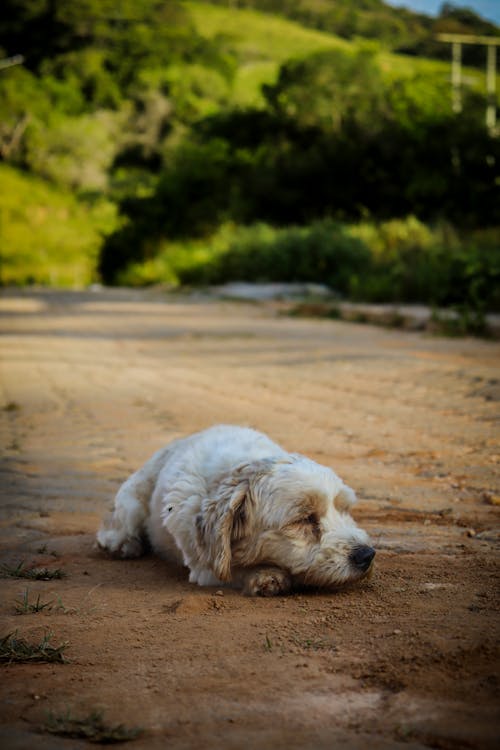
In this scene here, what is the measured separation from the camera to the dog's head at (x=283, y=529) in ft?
11.4

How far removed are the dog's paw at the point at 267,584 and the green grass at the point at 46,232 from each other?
46293 mm

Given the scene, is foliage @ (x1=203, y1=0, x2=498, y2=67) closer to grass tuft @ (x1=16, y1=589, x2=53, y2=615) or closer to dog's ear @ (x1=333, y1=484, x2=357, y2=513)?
dog's ear @ (x1=333, y1=484, x2=357, y2=513)

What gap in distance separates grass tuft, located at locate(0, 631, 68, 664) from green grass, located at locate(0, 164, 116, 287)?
4669cm

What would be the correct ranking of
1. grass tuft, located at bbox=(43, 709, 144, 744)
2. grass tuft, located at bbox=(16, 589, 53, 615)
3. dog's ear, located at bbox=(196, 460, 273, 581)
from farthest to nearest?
dog's ear, located at bbox=(196, 460, 273, 581)
grass tuft, located at bbox=(16, 589, 53, 615)
grass tuft, located at bbox=(43, 709, 144, 744)

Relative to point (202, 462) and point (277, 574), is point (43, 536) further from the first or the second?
point (277, 574)

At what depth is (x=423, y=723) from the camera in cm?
223

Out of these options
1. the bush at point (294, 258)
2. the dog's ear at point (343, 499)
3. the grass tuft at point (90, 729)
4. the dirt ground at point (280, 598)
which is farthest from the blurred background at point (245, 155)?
the grass tuft at point (90, 729)

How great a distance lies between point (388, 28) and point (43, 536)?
97796mm

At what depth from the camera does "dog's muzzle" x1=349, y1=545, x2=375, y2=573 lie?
3453 mm

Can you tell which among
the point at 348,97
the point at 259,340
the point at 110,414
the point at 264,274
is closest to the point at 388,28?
the point at 348,97

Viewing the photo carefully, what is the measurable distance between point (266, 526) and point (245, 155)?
4028 centimetres

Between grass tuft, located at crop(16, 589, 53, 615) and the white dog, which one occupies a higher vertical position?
the white dog

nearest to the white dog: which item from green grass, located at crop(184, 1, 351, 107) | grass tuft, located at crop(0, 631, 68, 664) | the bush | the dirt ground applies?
the dirt ground

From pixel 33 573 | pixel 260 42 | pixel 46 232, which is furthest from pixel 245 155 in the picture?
pixel 260 42
